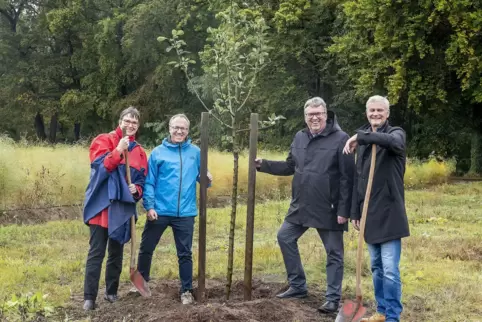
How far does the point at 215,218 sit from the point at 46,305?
253 inches

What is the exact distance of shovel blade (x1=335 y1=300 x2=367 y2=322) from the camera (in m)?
5.12

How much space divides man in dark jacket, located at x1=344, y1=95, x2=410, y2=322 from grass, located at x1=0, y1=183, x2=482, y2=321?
2.54 ft

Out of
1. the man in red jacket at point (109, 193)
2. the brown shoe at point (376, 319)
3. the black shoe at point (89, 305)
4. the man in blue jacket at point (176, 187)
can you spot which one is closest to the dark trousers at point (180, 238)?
the man in blue jacket at point (176, 187)

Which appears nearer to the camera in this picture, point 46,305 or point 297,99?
point 46,305

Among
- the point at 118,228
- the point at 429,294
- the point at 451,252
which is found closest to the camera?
the point at 118,228

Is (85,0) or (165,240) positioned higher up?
(85,0)

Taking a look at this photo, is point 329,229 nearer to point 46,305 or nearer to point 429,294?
point 429,294

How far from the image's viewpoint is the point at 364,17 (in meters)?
23.3

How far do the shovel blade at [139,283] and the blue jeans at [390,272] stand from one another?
2.24 m

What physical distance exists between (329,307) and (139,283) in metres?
1.87

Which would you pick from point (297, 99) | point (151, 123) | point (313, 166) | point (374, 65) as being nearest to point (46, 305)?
point (313, 166)

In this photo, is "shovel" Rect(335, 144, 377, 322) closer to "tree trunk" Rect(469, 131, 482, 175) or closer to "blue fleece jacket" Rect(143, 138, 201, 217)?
"blue fleece jacket" Rect(143, 138, 201, 217)

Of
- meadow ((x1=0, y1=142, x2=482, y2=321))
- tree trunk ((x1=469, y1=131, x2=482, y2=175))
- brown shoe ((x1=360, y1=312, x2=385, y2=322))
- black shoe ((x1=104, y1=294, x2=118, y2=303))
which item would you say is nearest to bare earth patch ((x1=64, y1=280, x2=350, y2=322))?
black shoe ((x1=104, y1=294, x2=118, y2=303))

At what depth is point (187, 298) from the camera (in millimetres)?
5777
